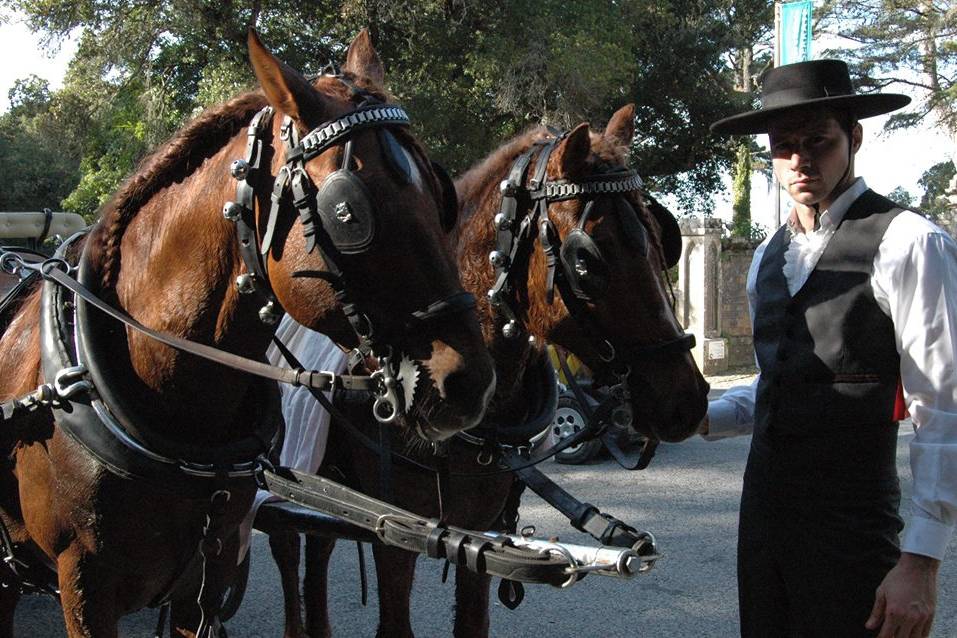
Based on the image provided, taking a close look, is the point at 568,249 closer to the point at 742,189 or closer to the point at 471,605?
the point at 471,605

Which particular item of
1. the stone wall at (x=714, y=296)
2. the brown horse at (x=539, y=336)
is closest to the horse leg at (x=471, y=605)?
the brown horse at (x=539, y=336)

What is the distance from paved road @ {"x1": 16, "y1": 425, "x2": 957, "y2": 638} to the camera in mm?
4293

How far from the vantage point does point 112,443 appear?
6.68 ft

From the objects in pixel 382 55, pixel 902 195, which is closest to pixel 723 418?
pixel 382 55

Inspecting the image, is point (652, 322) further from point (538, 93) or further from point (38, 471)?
point (538, 93)

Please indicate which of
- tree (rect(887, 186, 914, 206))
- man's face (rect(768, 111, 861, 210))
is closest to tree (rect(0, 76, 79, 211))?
man's face (rect(768, 111, 861, 210))

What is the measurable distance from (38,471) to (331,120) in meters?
1.14

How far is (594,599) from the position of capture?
471cm

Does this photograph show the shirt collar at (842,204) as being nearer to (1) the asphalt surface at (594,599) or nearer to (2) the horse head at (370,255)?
(2) the horse head at (370,255)

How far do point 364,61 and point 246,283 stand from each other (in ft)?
2.21

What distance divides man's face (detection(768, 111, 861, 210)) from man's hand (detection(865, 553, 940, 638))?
891 millimetres

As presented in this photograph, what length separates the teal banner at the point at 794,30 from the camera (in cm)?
1016

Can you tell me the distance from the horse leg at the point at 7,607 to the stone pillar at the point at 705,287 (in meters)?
13.0

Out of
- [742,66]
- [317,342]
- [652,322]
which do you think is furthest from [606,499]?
[742,66]
